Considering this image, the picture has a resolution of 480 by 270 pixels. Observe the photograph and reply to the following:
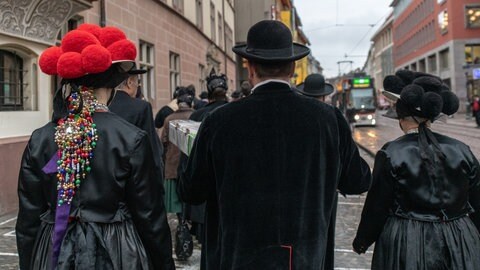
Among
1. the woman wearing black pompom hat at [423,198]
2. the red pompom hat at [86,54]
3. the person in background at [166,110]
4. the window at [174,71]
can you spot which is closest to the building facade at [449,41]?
the window at [174,71]

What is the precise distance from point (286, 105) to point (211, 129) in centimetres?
37

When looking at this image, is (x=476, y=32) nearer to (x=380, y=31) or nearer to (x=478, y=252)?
(x=478, y=252)

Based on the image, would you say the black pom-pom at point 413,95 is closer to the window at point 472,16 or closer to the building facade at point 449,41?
the building facade at point 449,41

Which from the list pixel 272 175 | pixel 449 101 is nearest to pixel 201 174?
pixel 272 175

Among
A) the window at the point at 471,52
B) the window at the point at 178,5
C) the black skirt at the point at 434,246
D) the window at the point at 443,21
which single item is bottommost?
the black skirt at the point at 434,246

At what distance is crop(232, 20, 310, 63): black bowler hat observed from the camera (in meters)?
2.19

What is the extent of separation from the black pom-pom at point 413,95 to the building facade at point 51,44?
6569mm

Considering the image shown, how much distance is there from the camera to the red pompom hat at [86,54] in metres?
2.24

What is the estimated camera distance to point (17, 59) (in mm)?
8242

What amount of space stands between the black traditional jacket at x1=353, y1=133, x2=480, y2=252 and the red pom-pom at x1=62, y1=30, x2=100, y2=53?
5.88 ft

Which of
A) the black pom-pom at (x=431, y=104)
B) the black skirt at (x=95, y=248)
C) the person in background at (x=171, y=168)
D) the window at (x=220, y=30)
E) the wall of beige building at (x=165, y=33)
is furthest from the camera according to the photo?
the window at (x=220, y=30)

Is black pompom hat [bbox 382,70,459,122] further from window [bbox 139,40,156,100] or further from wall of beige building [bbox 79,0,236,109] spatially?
window [bbox 139,40,156,100]

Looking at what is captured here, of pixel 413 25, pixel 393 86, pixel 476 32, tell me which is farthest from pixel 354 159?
pixel 413 25

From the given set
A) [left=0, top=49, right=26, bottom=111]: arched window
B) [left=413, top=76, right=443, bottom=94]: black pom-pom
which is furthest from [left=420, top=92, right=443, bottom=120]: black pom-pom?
[left=0, top=49, right=26, bottom=111]: arched window
